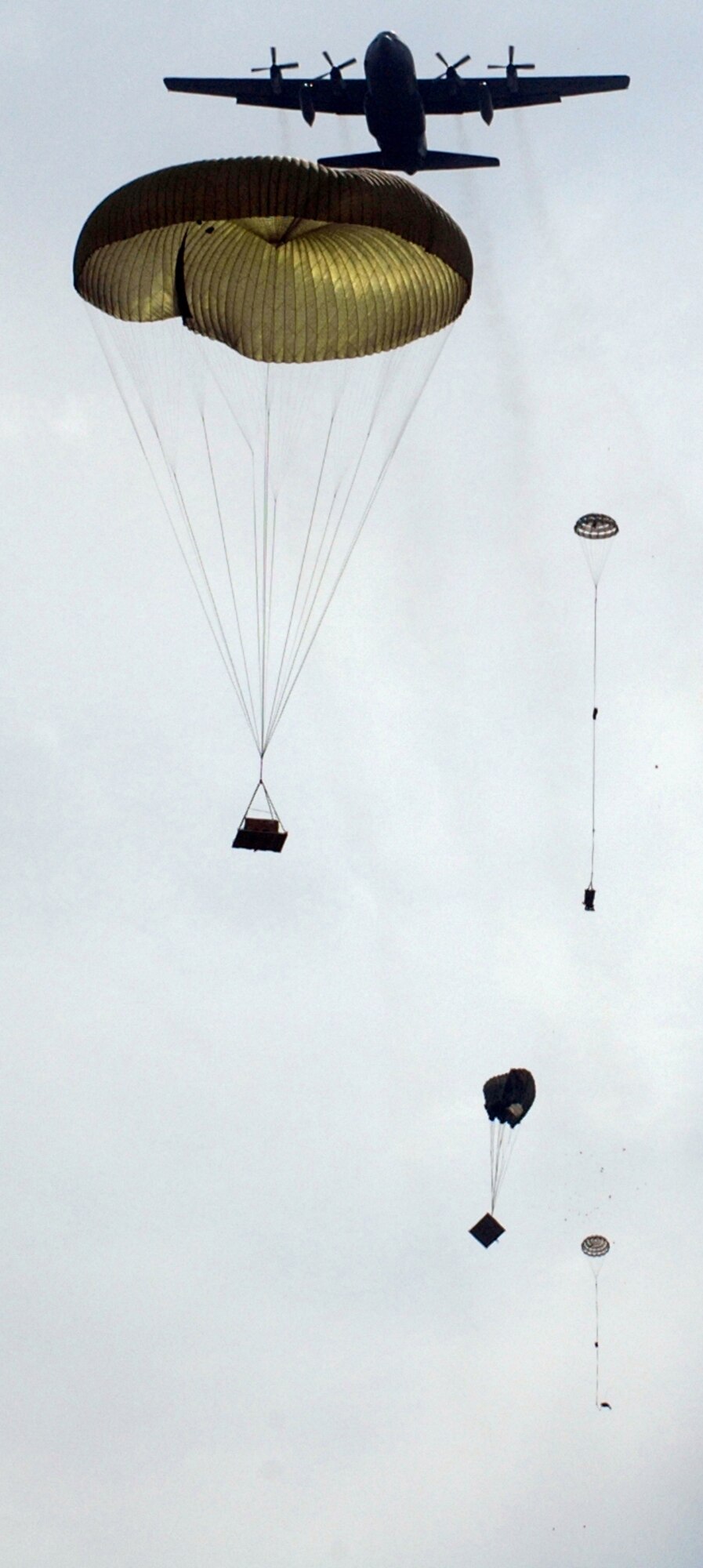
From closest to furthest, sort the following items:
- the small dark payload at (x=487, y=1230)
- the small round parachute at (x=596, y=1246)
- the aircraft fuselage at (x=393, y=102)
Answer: the small dark payload at (x=487, y=1230)
the aircraft fuselage at (x=393, y=102)
the small round parachute at (x=596, y=1246)

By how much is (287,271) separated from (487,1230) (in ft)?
60.8

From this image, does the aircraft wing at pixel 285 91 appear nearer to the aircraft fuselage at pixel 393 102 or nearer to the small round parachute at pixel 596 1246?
the aircraft fuselage at pixel 393 102

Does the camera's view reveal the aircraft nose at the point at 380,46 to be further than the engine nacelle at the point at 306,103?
No

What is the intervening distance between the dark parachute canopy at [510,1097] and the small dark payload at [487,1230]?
2084mm

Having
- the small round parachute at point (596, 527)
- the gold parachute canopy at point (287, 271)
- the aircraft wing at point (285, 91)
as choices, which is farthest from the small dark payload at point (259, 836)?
the aircraft wing at point (285, 91)

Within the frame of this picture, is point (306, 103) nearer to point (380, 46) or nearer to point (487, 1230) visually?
Result: point (380, 46)

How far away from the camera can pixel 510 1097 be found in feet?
116

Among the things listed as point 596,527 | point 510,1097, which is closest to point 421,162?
point 596,527

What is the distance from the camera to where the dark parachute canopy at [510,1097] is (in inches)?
1389

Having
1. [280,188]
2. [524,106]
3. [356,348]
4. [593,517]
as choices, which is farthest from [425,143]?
[280,188]

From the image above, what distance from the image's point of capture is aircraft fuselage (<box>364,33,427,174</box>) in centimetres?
3891

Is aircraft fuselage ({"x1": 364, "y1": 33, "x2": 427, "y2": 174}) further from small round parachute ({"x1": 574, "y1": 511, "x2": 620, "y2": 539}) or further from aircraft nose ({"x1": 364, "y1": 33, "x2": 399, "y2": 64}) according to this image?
small round parachute ({"x1": 574, "y1": 511, "x2": 620, "y2": 539})

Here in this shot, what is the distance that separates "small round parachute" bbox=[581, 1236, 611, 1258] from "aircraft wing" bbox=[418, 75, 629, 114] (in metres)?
28.9

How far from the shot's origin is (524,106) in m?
45.6
